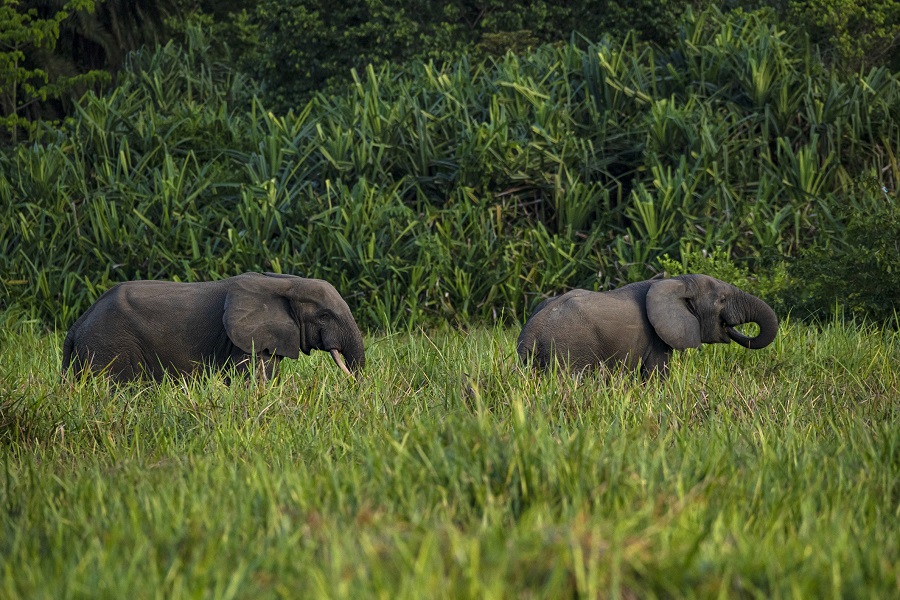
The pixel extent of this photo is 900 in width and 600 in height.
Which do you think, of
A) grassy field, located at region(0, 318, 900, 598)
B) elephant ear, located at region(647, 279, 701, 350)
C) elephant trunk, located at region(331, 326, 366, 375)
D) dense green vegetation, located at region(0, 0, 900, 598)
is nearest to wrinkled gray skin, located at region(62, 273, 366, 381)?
elephant trunk, located at region(331, 326, 366, 375)

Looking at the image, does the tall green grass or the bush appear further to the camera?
the tall green grass

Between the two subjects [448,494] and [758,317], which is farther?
[758,317]

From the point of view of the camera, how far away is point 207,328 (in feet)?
22.8

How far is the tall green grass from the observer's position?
36.5 ft

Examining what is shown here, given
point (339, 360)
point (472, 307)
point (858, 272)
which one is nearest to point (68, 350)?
point (339, 360)

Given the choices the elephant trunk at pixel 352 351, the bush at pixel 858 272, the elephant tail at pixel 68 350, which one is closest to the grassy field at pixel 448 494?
the elephant trunk at pixel 352 351

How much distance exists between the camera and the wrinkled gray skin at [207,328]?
6.86 meters

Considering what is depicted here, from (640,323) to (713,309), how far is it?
52cm

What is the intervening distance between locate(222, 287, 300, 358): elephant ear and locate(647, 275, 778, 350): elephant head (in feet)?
6.66

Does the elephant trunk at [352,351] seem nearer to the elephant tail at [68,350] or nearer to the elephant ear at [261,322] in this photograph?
the elephant ear at [261,322]

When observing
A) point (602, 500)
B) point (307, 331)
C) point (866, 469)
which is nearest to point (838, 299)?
point (307, 331)

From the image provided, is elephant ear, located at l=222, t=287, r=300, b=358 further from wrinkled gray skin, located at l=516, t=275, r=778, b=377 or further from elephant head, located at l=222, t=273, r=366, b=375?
wrinkled gray skin, located at l=516, t=275, r=778, b=377

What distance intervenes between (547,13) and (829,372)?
11519 mm

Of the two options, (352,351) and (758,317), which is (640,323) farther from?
(352,351)
